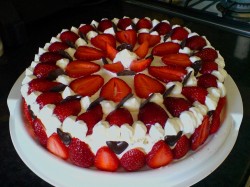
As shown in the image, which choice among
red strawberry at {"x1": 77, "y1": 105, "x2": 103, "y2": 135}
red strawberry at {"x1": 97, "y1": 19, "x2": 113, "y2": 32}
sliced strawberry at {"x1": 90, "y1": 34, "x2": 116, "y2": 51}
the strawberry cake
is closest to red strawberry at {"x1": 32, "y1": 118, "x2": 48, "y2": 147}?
the strawberry cake

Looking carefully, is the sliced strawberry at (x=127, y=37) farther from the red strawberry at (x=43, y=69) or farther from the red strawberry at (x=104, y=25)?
the red strawberry at (x=43, y=69)

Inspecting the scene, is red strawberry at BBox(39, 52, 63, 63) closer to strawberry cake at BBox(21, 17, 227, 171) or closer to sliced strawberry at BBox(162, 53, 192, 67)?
strawberry cake at BBox(21, 17, 227, 171)

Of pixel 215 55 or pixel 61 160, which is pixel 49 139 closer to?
pixel 61 160

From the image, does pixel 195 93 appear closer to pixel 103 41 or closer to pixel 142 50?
pixel 142 50

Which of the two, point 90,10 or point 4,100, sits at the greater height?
point 90,10

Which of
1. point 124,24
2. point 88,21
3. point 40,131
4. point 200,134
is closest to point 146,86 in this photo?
point 200,134

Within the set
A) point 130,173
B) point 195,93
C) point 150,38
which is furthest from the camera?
point 150,38

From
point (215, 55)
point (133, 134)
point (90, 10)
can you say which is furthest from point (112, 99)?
point (90, 10)
